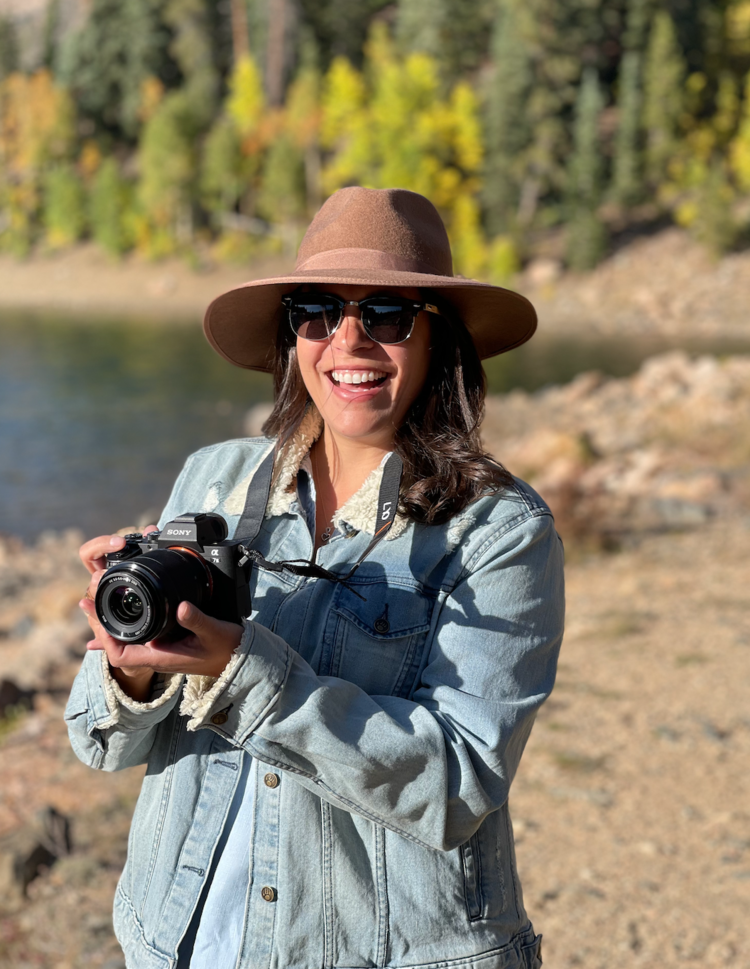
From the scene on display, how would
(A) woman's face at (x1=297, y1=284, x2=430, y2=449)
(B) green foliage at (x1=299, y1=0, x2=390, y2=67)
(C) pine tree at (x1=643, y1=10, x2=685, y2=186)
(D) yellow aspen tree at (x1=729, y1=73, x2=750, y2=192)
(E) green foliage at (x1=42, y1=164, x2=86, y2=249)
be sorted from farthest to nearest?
(B) green foliage at (x1=299, y1=0, x2=390, y2=67)
(E) green foliage at (x1=42, y1=164, x2=86, y2=249)
(C) pine tree at (x1=643, y1=10, x2=685, y2=186)
(D) yellow aspen tree at (x1=729, y1=73, x2=750, y2=192)
(A) woman's face at (x1=297, y1=284, x2=430, y2=449)

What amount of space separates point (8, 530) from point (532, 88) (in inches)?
1644

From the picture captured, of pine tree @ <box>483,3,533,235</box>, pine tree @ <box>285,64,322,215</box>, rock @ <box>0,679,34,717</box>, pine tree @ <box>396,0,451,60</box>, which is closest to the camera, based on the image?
rock @ <box>0,679,34,717</box>

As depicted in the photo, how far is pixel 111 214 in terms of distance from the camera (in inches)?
2015

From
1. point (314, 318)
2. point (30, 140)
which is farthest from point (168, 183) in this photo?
point (314, 318)

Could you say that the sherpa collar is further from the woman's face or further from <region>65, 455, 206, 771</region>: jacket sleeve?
<region>65, 455, 206, 771</region>: jacket sleeve

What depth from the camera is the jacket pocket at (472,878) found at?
5.34 ft

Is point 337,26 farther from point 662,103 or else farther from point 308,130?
point 662,103

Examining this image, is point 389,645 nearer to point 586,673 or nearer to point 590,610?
point 586,673

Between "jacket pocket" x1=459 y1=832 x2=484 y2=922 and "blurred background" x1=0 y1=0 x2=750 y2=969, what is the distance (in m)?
2.03

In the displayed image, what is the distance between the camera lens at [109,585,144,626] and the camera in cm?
142

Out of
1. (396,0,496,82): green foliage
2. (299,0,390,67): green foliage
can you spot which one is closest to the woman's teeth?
(396,0,496,82): green foliage

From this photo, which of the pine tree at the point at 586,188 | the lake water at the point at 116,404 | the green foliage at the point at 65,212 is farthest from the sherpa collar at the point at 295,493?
the green foliage at the point at 65,212

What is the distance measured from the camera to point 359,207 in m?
1.87

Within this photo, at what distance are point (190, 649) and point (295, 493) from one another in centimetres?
52
